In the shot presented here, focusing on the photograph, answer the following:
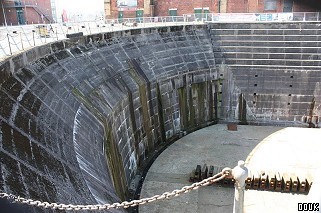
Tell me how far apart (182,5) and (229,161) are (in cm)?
2799

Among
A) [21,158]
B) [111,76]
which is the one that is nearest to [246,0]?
[111,76]

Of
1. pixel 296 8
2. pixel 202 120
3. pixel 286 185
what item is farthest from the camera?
pixel 296 8

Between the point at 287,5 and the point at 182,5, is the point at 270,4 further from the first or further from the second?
the point at 182,5

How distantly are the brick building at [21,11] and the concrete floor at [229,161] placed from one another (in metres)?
30.4

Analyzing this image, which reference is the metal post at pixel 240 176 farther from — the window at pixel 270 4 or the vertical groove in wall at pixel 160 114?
the window at pixel 270 4

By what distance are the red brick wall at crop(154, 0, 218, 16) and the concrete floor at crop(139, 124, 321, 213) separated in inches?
805

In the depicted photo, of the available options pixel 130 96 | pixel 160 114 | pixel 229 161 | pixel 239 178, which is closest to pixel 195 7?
pixel 160 114

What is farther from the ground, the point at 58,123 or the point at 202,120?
the point at 58,123

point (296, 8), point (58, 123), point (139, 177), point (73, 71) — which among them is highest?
point (296, 8)

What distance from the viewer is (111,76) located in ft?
68.4

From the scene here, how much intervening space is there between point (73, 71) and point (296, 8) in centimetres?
3358

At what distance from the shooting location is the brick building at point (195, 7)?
40.9 meters

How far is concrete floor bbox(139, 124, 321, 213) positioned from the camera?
17875 millimetres

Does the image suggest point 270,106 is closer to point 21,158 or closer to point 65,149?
point 65,149
